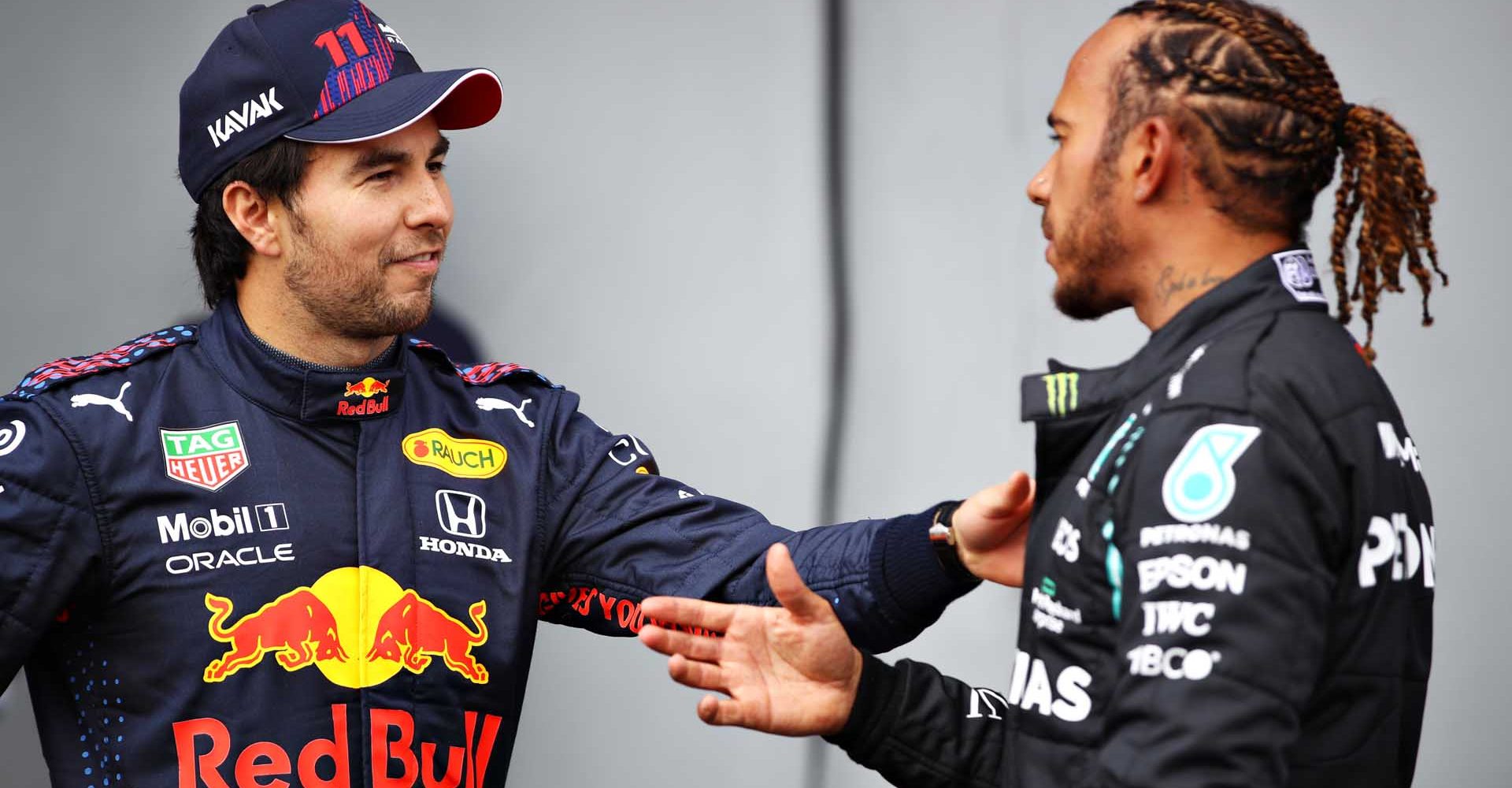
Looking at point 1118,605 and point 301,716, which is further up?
point 1118,605

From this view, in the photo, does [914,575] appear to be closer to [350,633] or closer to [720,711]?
[720,711]

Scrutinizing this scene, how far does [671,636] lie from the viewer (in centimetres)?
193

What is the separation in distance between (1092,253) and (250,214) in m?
1.21

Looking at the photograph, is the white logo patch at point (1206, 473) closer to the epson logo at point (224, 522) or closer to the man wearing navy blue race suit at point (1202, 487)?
the man wearing navy blue race suit at point (1202, 487)

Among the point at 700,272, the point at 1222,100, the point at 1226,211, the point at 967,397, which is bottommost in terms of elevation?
the point at 967,397

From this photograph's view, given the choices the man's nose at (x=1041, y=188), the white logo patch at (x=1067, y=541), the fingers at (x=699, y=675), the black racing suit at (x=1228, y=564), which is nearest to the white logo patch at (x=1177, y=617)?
the black racing suit at (x=1228, y=564)

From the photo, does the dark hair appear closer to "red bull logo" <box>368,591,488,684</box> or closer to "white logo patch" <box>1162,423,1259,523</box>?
"red bull logo" <box>368,591,488,684</box>

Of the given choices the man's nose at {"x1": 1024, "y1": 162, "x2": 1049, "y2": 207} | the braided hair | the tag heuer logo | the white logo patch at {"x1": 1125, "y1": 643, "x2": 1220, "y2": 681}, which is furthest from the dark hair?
the white logo patch at {"x1": 1125, "y1": 643, "x2": 1220, "y2": 681}

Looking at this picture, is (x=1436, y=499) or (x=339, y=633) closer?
(x=339, y=633)

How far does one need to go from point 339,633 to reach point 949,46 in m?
1.60

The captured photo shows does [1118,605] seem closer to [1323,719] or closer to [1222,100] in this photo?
[1323,719]

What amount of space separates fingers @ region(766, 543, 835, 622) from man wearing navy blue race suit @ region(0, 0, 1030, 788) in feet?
0.73

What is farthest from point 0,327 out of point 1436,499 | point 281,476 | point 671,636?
point 1436,499

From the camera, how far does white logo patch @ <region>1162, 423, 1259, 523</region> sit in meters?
1.40
